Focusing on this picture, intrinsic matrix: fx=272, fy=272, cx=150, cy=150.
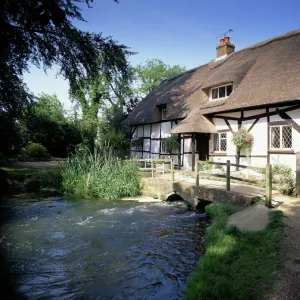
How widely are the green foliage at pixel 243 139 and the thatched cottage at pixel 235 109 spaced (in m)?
0.19

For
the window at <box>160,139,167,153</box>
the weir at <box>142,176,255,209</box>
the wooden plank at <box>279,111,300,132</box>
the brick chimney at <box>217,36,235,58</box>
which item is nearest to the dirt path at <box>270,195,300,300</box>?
the weir at <box>142,176,255,209</box>

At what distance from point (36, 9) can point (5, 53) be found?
1132mm

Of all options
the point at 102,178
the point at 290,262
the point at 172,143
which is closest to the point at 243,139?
the point at 172,143

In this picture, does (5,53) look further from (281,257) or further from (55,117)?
(55,117)

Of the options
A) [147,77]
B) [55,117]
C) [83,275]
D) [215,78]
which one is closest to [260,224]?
[83,275]

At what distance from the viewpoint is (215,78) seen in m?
14.6

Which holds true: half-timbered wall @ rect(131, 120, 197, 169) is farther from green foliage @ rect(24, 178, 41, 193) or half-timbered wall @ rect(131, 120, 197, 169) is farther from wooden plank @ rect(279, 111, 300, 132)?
wooden plank @ rect(279, 111, 300, 132)

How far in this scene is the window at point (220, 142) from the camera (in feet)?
45.0

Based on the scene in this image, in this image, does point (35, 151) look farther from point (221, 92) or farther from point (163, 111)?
point (221, 92)

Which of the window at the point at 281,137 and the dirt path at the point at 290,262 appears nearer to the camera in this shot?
the dirt path at the point at 290,262

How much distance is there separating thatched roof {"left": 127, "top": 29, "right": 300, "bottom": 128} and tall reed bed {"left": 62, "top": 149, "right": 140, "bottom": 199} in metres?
4.52

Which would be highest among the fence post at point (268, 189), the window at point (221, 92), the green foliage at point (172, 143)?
the window at point (221, 92)

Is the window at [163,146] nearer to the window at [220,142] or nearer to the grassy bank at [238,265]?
the window at [220,142]

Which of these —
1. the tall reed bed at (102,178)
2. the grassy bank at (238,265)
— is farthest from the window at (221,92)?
the grassy bank at (238,265)
